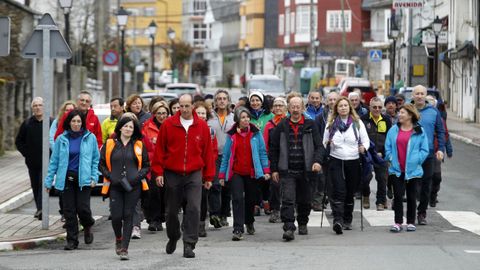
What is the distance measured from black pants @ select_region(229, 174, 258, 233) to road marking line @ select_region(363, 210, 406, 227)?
213 cm

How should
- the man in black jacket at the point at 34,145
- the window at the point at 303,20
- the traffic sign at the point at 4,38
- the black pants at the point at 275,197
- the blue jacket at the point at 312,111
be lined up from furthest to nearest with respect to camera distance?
the window at the point at 303,20 → the blue jacket at the point at 312,111 → the black pants at the point at 275,197 → the man in black jacket at the point at 34,145 → the traffic sign at the point at 4,38

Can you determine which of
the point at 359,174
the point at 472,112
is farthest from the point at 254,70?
the point at 359,174

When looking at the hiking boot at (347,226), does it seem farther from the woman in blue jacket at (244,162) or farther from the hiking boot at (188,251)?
the hiking boot at (188,251)

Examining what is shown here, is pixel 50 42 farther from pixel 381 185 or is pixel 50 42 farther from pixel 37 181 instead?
Answer: pixel 381 185

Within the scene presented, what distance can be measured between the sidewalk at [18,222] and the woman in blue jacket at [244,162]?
89.5 inches

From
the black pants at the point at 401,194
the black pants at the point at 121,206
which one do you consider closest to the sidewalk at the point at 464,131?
the black pants at the point at 401,194

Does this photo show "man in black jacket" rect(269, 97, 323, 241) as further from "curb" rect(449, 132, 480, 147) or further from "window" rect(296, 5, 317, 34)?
"window" rect(296, 5, 317, 34)

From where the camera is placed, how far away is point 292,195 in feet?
49.0

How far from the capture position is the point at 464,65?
53.6 meters

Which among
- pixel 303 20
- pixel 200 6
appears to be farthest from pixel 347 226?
pixel 200 6

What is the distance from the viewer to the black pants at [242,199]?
49.2 feet

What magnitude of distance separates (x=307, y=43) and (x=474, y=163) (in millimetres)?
70095

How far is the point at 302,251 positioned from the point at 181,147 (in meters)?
1.85

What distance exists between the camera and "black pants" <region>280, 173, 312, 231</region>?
1481 centimetres
